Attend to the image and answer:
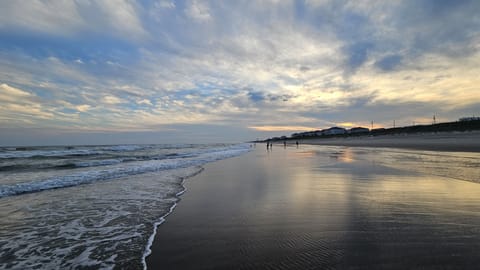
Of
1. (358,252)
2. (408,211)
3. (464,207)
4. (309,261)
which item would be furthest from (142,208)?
(464,207)

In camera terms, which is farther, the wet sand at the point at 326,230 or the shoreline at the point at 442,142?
the shoreline at the point at 442,142

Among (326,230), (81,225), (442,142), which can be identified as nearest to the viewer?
(326,230)

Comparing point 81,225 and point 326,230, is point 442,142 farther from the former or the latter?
point 81,225

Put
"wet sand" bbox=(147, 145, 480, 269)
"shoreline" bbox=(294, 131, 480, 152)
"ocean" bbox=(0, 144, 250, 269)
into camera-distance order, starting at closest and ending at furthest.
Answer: "wet sand" bbox=(147, 145, 480, 269)
"ocean" bbox=(0, 144, 250, 269)
"shoreline" bbox=(294, 131, 480, 152)

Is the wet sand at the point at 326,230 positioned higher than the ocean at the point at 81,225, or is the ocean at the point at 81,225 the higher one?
the wet sand at the point at 326,230

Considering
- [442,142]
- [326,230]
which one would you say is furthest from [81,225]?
[442,142]

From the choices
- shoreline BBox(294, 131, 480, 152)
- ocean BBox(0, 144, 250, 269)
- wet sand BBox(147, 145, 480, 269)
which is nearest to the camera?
wet sand BBox(147, 145, 480, 269)

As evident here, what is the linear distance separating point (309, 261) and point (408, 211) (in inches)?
128

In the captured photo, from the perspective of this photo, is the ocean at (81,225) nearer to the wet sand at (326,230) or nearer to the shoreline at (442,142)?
the wet sand at (326,230)

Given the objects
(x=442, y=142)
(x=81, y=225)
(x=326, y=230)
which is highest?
(x=442, y=142)

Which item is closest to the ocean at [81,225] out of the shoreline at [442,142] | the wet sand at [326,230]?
the wet sand at [326,230]

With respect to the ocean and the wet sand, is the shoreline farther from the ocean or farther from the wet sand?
the ocean

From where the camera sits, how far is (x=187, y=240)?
12.2 ft

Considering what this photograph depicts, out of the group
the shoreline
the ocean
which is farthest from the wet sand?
the shoreline
